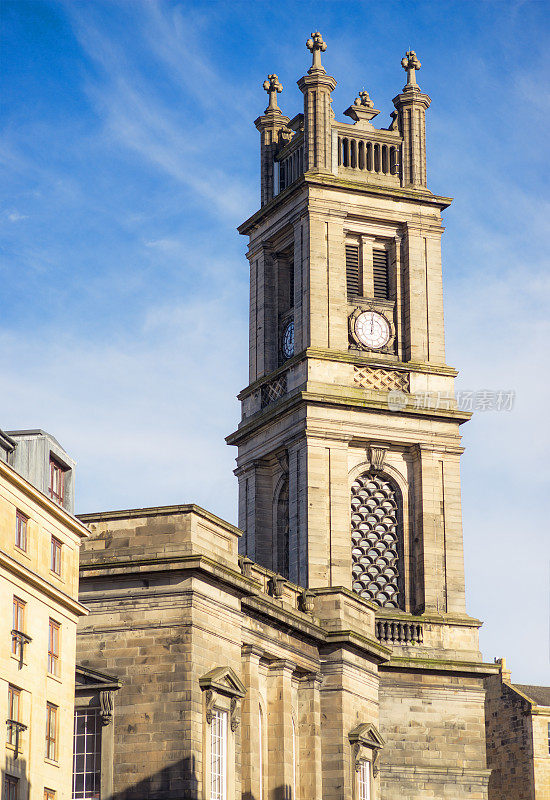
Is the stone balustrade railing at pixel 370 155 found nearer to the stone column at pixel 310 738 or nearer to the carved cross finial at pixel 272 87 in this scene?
the carved cross finial at pixel 272 87

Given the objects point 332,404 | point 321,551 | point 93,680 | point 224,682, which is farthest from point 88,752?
point 332,404

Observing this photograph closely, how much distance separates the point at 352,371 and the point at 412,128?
12.6 m

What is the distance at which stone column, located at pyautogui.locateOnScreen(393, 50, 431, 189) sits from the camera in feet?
264

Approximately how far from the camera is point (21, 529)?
48781mm

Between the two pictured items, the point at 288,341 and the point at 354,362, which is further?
the point at 288,341

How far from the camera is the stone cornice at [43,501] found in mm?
47750

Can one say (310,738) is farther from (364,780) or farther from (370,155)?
(370,155)

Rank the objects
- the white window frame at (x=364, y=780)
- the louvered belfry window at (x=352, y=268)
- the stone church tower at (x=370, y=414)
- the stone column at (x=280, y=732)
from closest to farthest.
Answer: the stone column at (x=280, y=732), the white window frame at (x=364, y=780), the stone church tower at (x=370, y=414), the louvered belfry window at (x=352, y=268)

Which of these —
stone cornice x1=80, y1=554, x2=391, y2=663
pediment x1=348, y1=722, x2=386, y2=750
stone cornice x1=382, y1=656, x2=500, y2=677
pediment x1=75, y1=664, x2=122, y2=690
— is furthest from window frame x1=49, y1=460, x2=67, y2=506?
stone cornice x1=382, y1=656, x2=500, y2=677

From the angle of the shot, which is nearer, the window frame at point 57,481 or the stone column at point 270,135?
the window frame at point 57,481

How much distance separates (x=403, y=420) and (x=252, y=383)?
296 inches

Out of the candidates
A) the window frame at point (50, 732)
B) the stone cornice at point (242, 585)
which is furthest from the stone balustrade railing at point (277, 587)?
the window frame at point (50, 732)

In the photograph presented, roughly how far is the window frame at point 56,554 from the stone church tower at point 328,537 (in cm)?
151

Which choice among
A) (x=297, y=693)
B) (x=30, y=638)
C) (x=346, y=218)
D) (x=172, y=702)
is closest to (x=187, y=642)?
(x=172, y=702)
